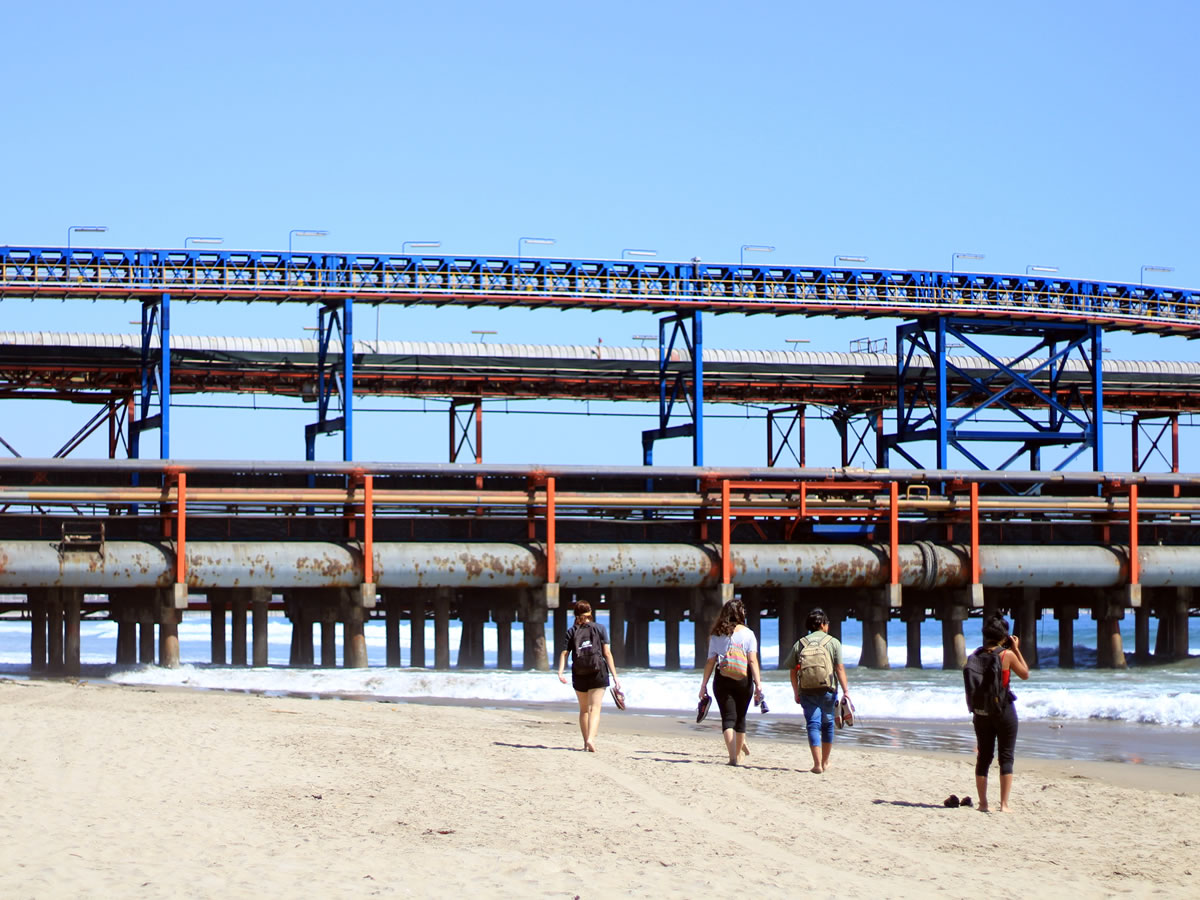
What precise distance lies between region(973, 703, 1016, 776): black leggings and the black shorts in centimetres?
422

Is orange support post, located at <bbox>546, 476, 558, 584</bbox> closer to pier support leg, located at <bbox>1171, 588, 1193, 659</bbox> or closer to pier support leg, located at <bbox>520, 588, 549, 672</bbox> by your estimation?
pier support leg, located at <bbox>520, 588, 549, 672</bbox>

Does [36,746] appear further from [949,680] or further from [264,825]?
[949,680]

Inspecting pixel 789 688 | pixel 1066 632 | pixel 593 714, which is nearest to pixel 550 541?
pixel 789 688

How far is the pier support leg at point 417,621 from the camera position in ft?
119

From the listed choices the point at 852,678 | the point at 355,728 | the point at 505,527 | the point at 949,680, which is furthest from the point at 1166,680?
the point at 355,728

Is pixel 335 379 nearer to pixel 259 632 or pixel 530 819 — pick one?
pixel 259 632

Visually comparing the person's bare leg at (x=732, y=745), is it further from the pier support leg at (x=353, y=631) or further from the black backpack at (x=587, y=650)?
the pier support leg at (x=353, y=631)

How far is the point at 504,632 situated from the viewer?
129 ft

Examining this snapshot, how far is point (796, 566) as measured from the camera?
34.8 meters

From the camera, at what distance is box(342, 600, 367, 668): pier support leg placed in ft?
106

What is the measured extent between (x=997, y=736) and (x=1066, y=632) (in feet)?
100.0

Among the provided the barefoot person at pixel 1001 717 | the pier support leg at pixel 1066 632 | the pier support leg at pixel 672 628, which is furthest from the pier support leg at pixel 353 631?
the barefoot person at pixel 1001 717

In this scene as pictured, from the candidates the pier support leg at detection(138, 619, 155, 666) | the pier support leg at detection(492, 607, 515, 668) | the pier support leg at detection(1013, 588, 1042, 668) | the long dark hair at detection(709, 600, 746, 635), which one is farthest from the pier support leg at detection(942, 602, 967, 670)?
the long dark hair at detection(709, 600, 746, 635)

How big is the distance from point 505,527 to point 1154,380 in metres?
26.5
